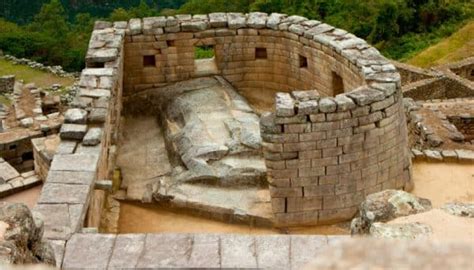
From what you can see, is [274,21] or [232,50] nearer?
[274,21]

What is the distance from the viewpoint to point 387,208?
501 centimetres

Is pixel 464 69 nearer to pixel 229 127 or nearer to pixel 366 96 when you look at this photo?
pixel 229 127

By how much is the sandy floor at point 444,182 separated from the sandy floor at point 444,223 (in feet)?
18.0

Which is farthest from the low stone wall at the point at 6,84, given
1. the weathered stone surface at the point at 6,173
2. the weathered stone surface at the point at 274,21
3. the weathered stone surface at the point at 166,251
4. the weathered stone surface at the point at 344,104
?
the weathered stone surface at the point at 166,251

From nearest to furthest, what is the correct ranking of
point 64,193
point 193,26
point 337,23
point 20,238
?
point 20,238 < point 64,193 < point 193,26 < point 337,23

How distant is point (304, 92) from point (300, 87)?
8.79ft

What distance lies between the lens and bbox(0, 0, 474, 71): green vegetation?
1314 inches

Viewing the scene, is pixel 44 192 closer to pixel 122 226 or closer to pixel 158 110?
pixel 122 226

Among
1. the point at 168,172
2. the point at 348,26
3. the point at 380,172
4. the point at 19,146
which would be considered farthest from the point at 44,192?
the point at 348,26

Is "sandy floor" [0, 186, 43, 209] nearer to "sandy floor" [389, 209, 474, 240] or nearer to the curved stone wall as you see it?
the curved stone wall

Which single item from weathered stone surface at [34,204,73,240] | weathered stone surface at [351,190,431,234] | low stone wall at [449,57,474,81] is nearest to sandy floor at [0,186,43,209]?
weathered stone surface at [34,204,73,240]

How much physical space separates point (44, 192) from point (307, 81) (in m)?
5.49

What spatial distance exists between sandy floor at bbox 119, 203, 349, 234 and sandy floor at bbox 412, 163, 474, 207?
1798 mm

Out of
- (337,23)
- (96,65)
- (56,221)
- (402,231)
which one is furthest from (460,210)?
(337,23)
